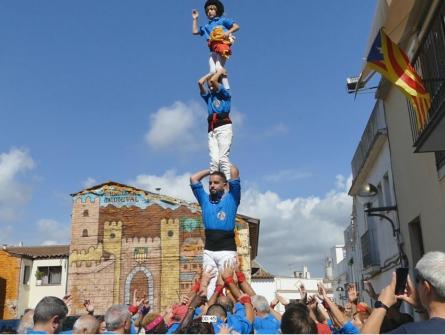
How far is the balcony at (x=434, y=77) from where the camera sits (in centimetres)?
824

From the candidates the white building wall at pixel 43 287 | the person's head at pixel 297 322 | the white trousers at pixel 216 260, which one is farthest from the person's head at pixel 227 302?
the white building wall at pixel 43 287

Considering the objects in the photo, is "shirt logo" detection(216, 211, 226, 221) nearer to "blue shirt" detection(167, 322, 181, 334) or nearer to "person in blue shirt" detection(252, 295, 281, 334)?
"person in blue shirt" detection(252, 295, 281, 334)

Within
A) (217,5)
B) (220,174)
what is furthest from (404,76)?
(220,174)

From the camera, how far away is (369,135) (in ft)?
59.6

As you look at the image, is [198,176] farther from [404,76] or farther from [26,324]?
[404,76]

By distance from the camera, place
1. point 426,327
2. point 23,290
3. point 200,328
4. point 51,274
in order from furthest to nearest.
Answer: point 51,274 → point 23,290 → point 200,328 → point 426,327

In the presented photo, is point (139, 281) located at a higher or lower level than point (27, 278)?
lower

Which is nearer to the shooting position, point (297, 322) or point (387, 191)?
point (297, 322)

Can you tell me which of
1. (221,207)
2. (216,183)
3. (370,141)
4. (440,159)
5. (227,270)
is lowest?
(227,270)

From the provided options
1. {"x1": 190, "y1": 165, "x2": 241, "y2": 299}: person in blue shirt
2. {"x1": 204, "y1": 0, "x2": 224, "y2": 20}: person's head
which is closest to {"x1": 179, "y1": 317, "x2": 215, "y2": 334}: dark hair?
{"x1": 190, "y1": 165, "x2": 241, "y2": 299}: person in blue shirt

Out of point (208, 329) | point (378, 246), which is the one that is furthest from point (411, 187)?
point (208, 329)

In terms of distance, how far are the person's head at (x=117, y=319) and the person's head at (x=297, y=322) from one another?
5.02 feet

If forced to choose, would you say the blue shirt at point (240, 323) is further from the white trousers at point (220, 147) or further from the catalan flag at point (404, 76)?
the catalan flag at point (404, 76)

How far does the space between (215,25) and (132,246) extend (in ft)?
70.2
